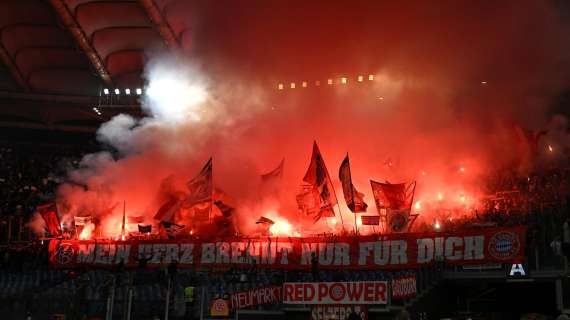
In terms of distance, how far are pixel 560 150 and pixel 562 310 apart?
512 inches

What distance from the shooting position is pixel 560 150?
2892 centimetres

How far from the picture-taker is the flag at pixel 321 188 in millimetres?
22875

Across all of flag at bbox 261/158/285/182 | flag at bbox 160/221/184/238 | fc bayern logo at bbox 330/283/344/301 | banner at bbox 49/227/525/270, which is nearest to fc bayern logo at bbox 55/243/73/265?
banner at bbox 49/227/525/270

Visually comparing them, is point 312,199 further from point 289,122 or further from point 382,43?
point 382,43

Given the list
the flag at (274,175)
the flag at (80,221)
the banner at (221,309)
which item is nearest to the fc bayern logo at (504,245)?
the banner at (221,309)

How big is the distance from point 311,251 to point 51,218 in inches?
489

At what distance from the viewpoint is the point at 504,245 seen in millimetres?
18250

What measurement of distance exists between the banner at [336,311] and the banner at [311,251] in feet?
9.90

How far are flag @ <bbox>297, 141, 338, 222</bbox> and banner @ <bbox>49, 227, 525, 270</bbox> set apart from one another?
176 centimetres

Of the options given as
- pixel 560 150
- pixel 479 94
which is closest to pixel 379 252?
pixel 560 150

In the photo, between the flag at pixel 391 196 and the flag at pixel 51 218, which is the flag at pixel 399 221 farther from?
the flag at pixel 51 218

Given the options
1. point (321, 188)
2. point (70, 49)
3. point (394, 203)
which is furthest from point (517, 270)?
point (70, 49)

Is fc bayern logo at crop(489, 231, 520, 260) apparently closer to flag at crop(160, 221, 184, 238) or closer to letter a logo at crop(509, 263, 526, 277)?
letter a logo at crop(509, 263, 526, 277)

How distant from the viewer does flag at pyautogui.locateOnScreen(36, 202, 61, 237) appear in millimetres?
26672
